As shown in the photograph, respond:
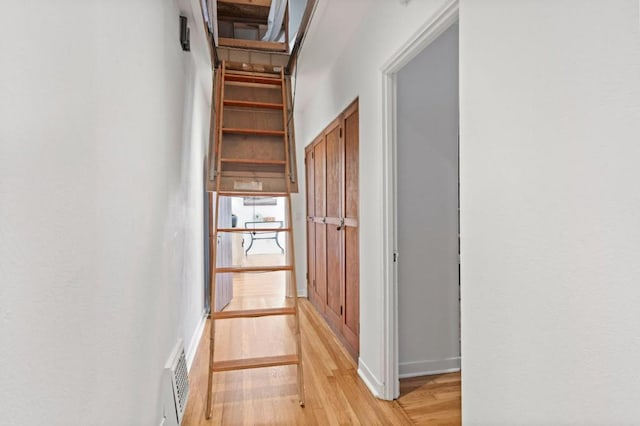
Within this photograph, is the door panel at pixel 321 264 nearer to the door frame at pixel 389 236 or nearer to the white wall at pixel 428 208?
the white wall at pixel 428 208

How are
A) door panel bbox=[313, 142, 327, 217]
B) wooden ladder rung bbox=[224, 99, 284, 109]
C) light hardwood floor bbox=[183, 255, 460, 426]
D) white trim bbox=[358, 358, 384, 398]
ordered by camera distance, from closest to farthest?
1. light hardwood floor bbox=[183, 255, 460, 426]
2. white trim bbox=[358, 358, 384, 398]
3. wooden ladder rung bbox=[224, 99, 284, 109]
4. door panel bbox=[313, 142, 327, 217]

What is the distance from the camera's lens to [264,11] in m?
3.14

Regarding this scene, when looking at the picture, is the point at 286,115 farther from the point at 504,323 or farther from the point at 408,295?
the point at 504,323

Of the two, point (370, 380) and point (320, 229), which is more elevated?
point (320, 229)

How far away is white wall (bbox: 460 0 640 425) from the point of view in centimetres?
85

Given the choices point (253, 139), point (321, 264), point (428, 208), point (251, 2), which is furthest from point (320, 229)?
point (251, 2)

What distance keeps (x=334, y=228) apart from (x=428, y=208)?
1.10m

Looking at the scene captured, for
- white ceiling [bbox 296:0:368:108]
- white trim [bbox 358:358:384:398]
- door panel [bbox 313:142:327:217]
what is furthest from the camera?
door panel [bbox 313:142:327:217]

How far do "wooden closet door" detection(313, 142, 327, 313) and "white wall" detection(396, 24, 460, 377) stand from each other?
4.42ft

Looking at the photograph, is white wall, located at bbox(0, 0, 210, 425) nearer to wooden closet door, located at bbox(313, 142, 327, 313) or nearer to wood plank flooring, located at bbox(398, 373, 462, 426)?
wood plank flooring, located at bbox(398, 373, 462, 426)

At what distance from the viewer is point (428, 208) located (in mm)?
2551

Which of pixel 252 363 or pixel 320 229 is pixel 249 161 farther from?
pixel 320 229

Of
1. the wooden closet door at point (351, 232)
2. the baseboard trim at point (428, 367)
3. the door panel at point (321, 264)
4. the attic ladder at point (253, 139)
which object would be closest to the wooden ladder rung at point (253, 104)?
the attic ladder at point (253, 139)

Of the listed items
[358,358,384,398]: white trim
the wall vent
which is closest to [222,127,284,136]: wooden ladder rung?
the wall vent
